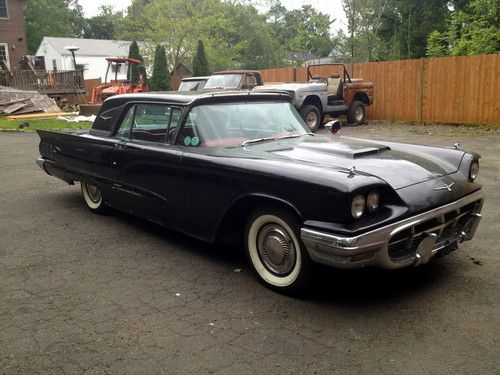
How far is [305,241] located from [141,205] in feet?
6.84

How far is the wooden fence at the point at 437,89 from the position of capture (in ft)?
45.2

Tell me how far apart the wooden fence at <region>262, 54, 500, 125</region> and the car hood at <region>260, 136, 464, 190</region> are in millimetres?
10945

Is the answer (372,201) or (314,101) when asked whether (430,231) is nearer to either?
(372,201)

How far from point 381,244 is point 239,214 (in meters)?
1.23

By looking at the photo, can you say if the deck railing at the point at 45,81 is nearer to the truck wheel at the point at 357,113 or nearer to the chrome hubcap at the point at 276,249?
the truck wheel at the point at 357,113

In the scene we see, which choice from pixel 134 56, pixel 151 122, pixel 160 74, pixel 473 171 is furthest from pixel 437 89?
pixel 134 56

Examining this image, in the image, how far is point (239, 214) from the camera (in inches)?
151

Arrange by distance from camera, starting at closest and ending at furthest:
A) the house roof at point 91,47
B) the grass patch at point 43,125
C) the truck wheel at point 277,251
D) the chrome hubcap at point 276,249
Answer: the truck wheel at point 277,251 → the chrome hubcap at point 276,249 → the grass patch at point 43,125 → the house roof at point 91,47

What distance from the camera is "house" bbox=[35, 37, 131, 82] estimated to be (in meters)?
44.1

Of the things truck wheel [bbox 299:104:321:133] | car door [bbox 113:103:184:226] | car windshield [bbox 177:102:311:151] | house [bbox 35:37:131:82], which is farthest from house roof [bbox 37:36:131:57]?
car windshield [bbox 177:102:311:151]

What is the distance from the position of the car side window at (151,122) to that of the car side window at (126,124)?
64mm

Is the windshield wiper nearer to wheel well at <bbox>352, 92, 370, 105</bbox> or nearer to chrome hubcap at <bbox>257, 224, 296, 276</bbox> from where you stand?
chrome hubcap at <bbox>257, 224, 296, 276</bbox>

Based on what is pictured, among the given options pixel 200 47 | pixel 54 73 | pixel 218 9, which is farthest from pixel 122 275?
pixel 218 9

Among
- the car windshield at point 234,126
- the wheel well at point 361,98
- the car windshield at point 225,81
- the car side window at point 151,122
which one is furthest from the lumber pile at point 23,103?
the car windshield at point 234,126
